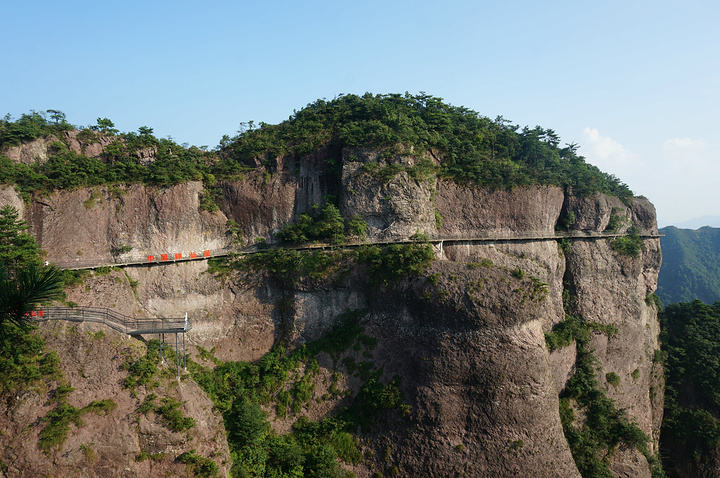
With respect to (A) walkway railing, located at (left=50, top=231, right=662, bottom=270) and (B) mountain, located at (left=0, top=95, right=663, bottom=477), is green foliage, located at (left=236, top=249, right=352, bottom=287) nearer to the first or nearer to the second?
(B) mountain, located at (left=0, top=95, right=663, bottom=477)

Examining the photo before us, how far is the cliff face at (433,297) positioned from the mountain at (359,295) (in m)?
0.14

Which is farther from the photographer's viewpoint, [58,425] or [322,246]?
[322,246]

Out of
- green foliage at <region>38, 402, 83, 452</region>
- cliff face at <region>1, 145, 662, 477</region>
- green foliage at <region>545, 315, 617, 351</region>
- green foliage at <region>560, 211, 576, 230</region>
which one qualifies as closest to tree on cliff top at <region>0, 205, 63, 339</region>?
green foliage at <region>38, 402, 83, 452</region>

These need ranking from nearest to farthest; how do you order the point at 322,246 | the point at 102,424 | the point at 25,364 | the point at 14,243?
the point at 102,424, the point at 25,364, the point at 14,243, the point at 322,246

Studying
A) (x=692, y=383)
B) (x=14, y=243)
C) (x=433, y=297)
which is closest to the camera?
(x=14, y=243)

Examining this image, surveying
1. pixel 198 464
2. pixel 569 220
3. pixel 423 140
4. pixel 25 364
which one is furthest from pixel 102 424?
pixel 569 220

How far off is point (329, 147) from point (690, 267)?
110356 mm

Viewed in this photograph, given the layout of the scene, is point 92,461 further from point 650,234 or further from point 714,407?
point 650,234

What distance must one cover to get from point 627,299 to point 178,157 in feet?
137

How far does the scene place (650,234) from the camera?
143 feet

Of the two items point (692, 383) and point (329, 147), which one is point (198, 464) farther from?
point (692, 383)

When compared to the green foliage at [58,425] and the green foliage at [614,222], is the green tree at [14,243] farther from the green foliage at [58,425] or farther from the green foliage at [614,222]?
the green foliage at [614,222]

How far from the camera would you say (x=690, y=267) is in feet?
346

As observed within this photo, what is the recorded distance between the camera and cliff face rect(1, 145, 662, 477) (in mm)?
26375
